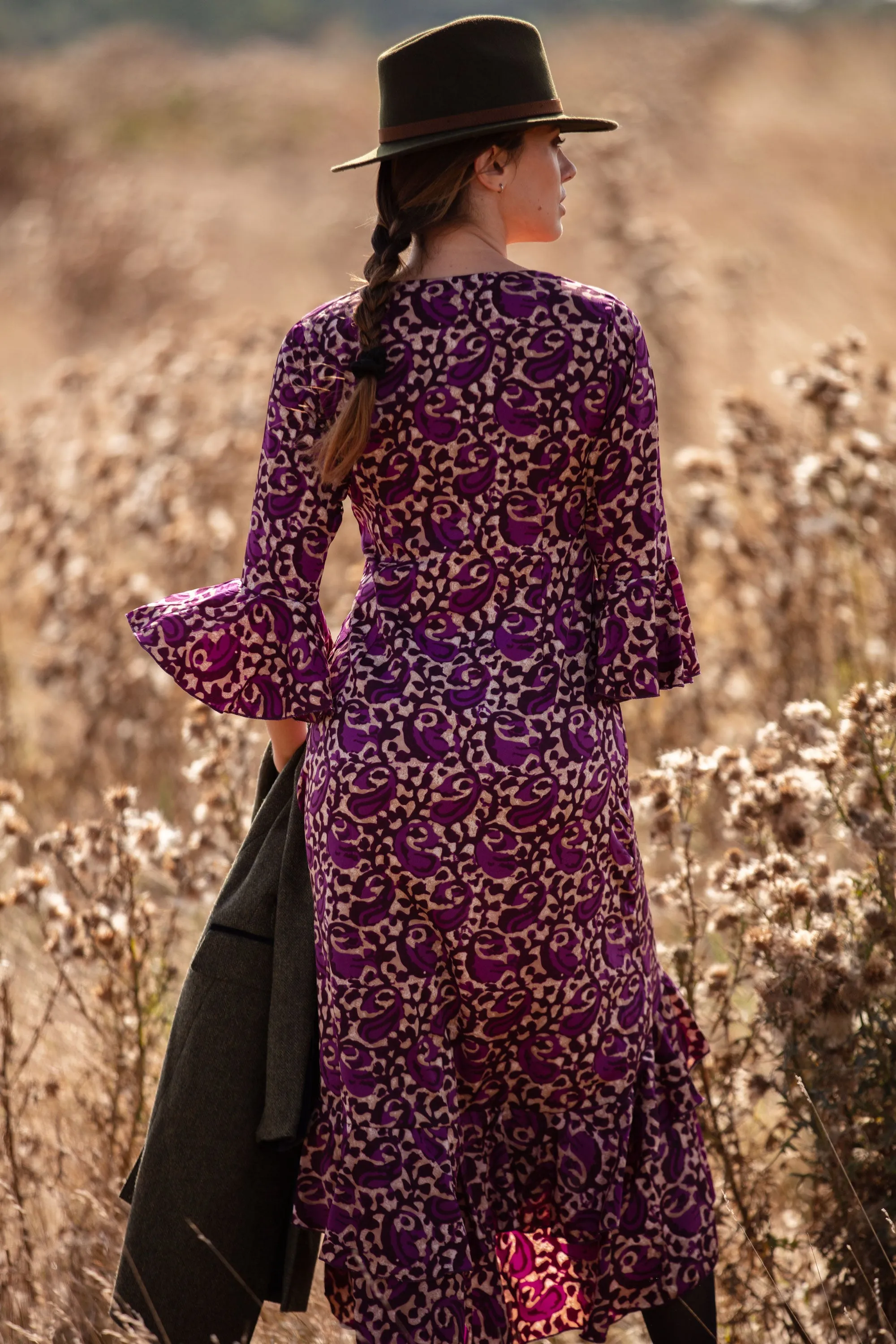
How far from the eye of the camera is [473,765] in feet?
6.09

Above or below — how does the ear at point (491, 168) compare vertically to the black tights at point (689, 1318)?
above

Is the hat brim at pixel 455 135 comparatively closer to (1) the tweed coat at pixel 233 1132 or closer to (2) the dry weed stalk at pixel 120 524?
(1) the tweed coat at pixel 233 1132

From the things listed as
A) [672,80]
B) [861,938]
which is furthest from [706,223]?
[861,938]

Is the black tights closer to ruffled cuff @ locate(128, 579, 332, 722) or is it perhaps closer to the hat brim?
ruffled cuff @ locate(128, 579, 332, 722)

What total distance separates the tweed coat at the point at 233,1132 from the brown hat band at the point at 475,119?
1.00 m

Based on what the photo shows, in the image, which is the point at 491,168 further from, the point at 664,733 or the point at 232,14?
the point at 232,14

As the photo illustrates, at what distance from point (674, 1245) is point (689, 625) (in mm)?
879

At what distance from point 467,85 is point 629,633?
75 centimetres

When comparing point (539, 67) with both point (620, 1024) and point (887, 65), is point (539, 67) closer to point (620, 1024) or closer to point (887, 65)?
point (620, 1024)

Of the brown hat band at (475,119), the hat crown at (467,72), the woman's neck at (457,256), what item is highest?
the hat crown at (467,72)

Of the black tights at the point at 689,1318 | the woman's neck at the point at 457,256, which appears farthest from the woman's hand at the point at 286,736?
the black tights at the point at 689,1318

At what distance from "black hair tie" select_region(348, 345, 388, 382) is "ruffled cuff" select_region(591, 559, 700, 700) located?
0.42 metres

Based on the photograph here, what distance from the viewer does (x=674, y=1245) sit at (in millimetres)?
1993

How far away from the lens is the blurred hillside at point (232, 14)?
41.1 m
